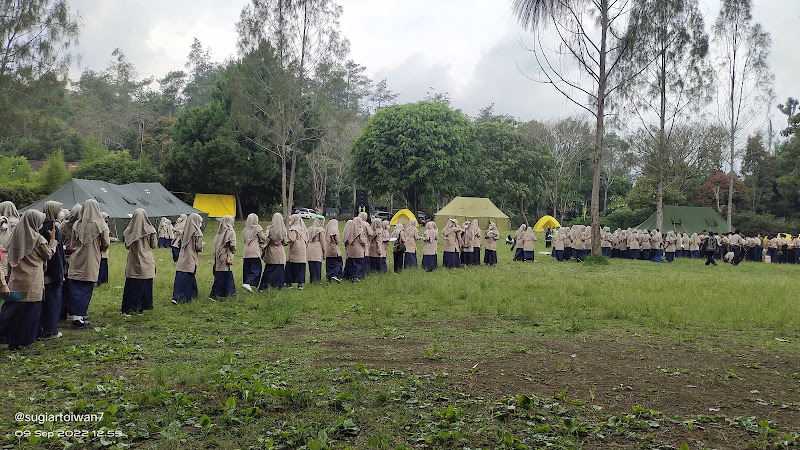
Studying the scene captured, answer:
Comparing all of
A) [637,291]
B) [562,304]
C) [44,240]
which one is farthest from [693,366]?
[44,240]

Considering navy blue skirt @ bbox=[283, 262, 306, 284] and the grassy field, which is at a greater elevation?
navy blue skirt @ bbox=[283, 262, 306, 284]

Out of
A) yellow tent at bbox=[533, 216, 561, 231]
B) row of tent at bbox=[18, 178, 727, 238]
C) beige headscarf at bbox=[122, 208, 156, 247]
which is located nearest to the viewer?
beige headscarf at bbox=[122, 208, 156, 247]

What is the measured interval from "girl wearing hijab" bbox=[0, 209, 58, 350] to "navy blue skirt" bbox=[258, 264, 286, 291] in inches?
190

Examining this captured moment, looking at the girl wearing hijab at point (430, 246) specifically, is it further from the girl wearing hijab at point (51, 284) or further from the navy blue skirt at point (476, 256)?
the girl wearing hijab at point (51, 284)

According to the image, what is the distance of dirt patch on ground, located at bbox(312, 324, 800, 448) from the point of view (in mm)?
4312

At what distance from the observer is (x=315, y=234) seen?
12055 mm

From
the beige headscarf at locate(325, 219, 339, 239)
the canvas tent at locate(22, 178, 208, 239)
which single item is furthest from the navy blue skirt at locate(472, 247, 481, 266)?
the canvas tent at locate(22, 178, 208, 239)

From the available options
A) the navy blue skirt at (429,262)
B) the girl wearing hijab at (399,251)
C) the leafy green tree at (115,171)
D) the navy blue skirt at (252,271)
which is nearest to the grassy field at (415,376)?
the navy blue skirt at (252,271)

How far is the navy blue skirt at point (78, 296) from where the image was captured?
7.13 m

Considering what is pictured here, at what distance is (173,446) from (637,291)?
9.61 meters

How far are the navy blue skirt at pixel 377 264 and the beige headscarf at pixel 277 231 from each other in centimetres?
373

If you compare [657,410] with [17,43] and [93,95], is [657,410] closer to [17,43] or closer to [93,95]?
[17,43]

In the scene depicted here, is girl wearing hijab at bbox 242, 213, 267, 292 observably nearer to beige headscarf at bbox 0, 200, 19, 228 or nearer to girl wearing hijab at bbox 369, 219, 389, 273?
girl wearing hijab at bbox 369, 219, 389, 273

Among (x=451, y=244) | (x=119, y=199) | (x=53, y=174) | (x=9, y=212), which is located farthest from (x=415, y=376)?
(x=53, y=174)
